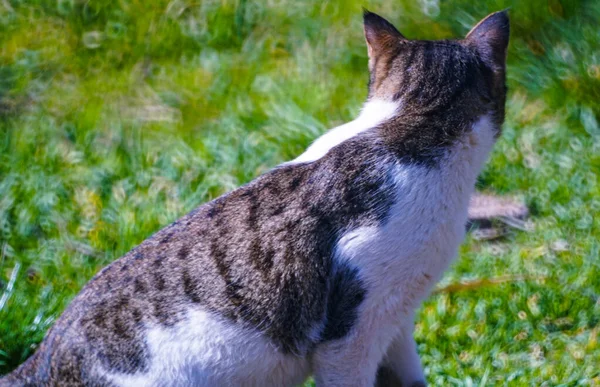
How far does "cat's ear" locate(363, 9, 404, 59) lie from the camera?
3803 mm

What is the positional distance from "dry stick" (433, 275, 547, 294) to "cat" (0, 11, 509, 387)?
48.5 inches

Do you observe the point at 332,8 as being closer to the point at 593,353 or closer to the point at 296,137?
the point at 296,137

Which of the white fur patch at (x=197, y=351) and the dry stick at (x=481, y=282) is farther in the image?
the dry stick at (x=481, y=282)

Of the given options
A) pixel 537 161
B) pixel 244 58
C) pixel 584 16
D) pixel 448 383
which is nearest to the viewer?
pixel 448 383

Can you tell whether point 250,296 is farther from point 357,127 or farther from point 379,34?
point 379,34

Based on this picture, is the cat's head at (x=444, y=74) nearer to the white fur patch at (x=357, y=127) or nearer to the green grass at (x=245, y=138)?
the white fur patch at (x=357, y=127)

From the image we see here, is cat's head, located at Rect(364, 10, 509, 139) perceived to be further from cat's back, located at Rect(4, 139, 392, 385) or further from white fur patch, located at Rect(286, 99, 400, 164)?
cat's back, located at Rect(4, 139, 392, 385)

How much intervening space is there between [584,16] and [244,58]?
2.15 meters

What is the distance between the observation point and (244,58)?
21.9 ft

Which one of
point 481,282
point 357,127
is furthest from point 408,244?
point 481,282

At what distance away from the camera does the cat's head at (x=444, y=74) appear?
356cm

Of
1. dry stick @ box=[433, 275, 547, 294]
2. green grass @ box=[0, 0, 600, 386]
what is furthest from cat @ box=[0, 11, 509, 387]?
dry stick @ box=[433, 275, 547, 294]

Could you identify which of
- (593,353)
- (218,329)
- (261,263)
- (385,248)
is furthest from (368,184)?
(593,353)

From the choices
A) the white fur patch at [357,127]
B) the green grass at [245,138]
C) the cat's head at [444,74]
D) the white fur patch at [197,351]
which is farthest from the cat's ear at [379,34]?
the green grass at [245,138]
